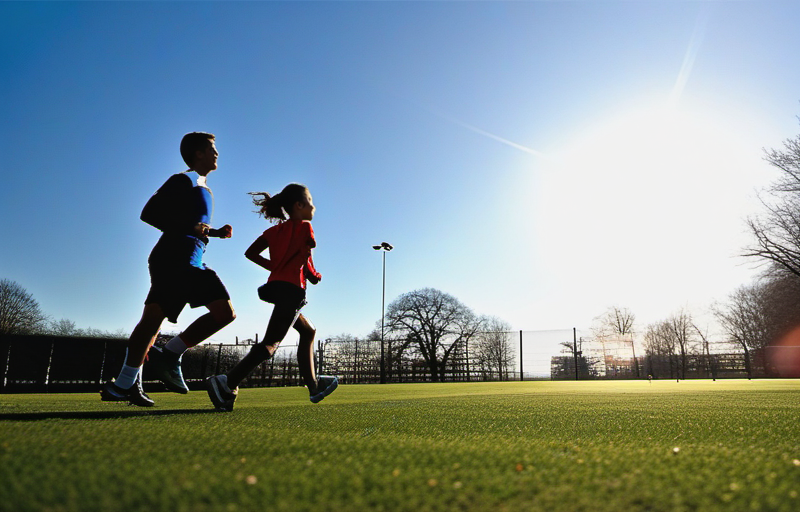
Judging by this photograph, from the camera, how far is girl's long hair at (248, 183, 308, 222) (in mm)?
3809

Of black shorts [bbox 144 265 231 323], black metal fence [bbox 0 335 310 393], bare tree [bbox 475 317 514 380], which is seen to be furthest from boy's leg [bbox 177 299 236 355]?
bare tree [bbox 475 317 514 380]

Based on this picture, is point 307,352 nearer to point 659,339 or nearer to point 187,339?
point 187,339

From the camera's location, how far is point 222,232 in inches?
137

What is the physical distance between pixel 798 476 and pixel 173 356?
3.59 meters

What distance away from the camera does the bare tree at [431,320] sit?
48.8 m

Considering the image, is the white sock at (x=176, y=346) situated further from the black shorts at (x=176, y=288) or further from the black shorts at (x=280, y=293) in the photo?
the black shorts at (x=280, y=293)

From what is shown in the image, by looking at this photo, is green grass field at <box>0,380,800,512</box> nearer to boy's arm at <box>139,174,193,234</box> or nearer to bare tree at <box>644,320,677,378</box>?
boy's arm at <box>139,174,193,234</box>

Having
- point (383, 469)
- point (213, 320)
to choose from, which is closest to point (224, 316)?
point (213, 320)

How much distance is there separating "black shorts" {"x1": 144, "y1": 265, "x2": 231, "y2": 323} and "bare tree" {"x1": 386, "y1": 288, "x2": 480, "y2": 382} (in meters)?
45.8

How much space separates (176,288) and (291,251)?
0.81 m

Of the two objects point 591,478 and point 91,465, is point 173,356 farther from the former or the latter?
point 591,478

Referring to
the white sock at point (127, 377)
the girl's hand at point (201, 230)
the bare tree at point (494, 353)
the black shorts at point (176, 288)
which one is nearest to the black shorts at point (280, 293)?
the black shorts at point (176, 288)

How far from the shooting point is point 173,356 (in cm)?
355

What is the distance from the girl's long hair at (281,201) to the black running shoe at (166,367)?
132cm
